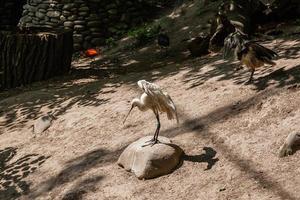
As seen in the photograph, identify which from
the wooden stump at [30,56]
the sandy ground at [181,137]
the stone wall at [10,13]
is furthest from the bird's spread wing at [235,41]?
the stone wall at [10,13]

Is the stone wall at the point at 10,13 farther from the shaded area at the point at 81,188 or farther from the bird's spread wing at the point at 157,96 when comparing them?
the bird's spread wing at the point at 157,96

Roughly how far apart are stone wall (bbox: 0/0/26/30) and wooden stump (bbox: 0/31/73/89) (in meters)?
5.89

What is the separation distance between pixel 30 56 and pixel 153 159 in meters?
6.38

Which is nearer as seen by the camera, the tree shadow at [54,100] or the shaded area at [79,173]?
the shaded area at [79,173]

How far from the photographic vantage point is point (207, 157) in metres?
5.88

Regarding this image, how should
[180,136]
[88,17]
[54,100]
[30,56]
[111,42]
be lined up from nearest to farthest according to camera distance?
[180,136] → [54,100] → [30,56] → [111,42] → [88,17]

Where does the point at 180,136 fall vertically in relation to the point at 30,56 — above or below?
below

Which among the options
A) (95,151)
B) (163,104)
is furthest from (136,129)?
(163,104)

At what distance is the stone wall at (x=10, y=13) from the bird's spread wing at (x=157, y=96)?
12.3 meters

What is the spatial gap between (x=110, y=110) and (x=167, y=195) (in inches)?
119

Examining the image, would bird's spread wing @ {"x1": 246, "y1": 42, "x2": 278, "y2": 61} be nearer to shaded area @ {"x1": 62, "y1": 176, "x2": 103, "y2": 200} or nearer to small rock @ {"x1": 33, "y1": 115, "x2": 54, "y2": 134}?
shaded area @ {"x1": 62, "y1": 176, "x2": 103, "y2": 200}

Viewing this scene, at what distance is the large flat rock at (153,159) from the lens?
5.73 meters

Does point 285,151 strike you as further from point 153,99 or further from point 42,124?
point 42,124

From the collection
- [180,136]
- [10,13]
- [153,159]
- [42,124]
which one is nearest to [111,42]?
[10,13]
